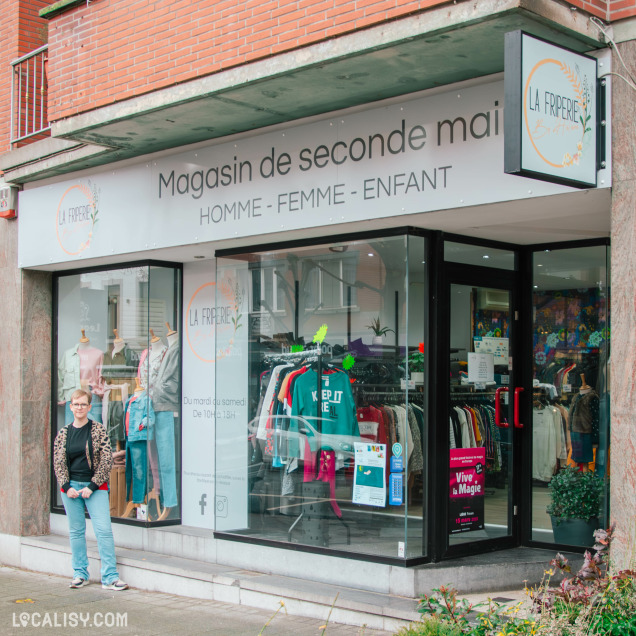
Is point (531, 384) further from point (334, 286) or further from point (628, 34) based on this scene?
point (628, 34)

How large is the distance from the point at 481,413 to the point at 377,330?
1378mm

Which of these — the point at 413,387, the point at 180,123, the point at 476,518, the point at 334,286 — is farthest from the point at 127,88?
the point at 476,518

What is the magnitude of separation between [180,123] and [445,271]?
289 centimetres

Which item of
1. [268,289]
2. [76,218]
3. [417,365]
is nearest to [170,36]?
[268,289]

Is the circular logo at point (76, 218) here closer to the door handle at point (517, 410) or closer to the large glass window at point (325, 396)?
the large glass window at point (325, 396)

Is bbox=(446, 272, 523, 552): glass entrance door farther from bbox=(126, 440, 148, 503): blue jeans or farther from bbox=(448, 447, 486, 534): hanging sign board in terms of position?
bbox=(126, 440, 148, 503): blue jeans

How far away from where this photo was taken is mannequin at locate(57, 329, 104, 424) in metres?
10.8

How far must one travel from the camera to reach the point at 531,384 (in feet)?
28.6

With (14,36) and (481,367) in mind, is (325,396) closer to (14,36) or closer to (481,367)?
(481,367)

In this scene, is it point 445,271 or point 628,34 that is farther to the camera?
point 445,271

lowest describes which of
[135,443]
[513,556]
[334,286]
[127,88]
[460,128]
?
[513,556]

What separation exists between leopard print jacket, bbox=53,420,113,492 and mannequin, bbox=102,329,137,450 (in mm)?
1496

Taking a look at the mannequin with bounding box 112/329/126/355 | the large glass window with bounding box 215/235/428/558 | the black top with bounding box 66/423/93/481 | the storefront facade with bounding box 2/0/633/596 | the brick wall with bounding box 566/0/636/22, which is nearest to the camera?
the brick wall with bounding box 566/0/636/22

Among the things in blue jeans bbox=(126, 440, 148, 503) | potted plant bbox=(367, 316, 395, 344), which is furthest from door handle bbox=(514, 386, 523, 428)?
blue jeans bbox=(126, 440, 148, 503)
